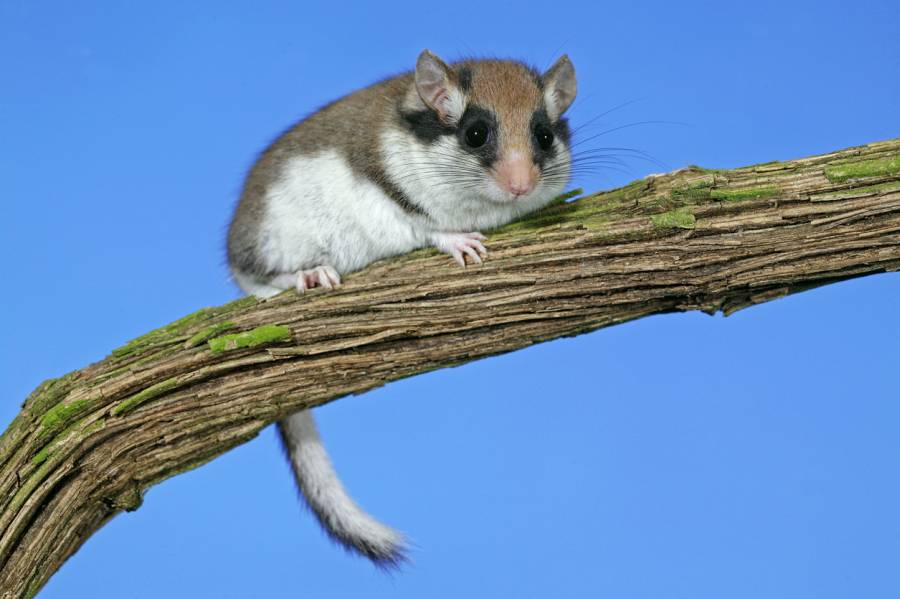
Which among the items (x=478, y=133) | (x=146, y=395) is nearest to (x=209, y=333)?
(x=146, y=395)

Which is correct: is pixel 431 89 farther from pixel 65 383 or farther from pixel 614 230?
pixel 65 383

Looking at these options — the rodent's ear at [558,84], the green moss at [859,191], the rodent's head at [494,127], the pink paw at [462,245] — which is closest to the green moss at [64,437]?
the pink paw at [462,245]

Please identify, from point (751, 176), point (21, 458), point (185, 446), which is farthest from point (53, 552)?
point (751, 176)

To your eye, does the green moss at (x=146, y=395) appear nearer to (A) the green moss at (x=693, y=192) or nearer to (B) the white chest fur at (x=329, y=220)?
(B) the white chest fur at (x=329, y=220)

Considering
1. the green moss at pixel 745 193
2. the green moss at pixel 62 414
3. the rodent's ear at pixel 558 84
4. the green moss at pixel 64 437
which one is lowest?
the green moss at pixel 64 437

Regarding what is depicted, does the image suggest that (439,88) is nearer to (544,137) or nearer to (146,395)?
(544,137)

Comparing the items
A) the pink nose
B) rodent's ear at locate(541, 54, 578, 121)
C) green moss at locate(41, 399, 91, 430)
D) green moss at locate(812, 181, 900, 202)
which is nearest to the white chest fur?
the pink nose

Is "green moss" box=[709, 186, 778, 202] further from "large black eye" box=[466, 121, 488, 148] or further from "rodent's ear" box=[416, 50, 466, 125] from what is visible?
"rodent's ear" box=[416, 50, 466, 125]
